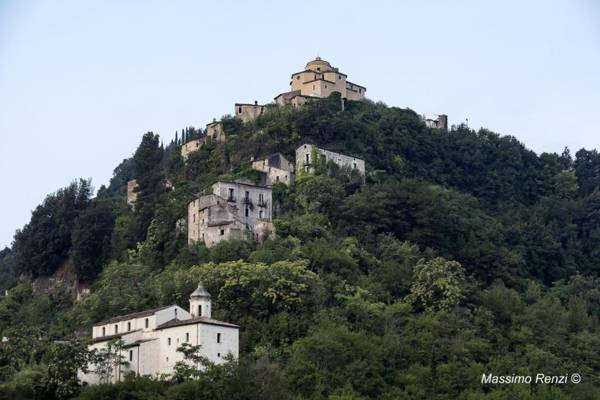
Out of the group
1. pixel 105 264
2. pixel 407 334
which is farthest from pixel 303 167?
pixel 407 334

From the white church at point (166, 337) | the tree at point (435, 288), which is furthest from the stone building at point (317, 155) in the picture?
the white church at point (166, 337)

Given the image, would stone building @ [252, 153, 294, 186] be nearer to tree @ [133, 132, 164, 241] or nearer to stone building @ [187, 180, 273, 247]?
stone building @ [187, 180, 273, 247]

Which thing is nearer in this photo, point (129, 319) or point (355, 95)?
point (129, 319)

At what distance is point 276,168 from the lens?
7750 centimetres

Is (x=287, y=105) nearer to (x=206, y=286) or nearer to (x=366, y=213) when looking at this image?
(x=366, y=213)

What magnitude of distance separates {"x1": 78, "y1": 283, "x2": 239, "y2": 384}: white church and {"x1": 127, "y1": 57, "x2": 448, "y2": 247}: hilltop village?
12713mm

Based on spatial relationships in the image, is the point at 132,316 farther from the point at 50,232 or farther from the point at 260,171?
the point at 50,232

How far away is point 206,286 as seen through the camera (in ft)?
205

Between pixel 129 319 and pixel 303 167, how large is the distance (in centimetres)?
2191

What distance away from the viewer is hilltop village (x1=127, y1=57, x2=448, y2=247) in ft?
234

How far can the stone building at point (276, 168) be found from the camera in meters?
77.1

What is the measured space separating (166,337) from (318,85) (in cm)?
3451

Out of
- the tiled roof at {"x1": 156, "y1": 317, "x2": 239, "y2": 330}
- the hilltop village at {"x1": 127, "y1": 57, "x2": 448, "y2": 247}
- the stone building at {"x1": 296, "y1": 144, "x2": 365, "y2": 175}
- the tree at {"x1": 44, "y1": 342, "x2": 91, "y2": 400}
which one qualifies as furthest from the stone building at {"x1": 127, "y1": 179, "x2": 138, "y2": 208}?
the tree at {"x1": 44, "y1": 342, "x2": 91, "y2": 400}

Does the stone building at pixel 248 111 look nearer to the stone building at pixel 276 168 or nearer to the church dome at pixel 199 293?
the stone building at pixel 276 168
